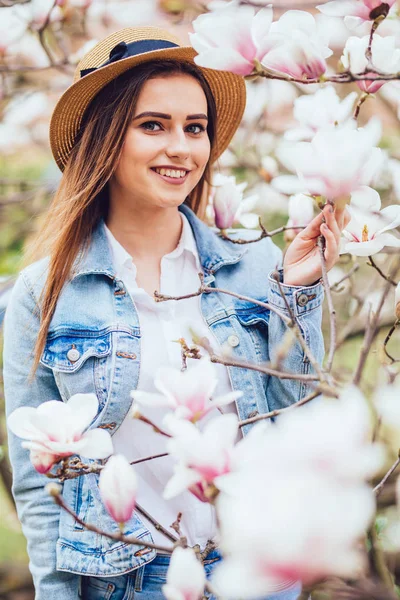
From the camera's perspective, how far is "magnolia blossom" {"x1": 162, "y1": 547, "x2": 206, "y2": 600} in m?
0.64

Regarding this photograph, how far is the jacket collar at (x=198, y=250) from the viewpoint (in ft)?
4.58

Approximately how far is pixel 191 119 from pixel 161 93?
76mm

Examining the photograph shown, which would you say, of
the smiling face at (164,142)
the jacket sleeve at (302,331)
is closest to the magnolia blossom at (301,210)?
the jacket sleeve at (302,331)

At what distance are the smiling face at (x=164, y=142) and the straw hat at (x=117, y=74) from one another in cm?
6

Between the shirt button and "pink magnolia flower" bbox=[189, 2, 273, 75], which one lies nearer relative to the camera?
"pink magnolia flower" bbox=[189, 2, 273, 75]

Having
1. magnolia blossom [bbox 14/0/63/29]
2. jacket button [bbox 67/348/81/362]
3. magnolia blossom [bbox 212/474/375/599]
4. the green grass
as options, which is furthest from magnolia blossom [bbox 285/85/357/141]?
the green grass

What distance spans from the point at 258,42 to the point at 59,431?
54 centimetres

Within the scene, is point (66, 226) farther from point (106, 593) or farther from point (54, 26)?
point (54, 26)

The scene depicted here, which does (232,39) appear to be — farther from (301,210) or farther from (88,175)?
(88,175)

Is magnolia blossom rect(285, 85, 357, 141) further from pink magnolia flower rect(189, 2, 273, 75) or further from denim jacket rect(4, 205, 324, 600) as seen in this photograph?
denim jacket rect(4, 205, 324, 600)

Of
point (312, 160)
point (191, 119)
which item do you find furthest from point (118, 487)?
point (191, 119)

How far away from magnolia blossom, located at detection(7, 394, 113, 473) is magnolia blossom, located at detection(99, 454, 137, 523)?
72 millimetres

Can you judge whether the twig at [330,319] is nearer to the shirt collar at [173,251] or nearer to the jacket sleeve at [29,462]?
the shirt collar at [173,251]

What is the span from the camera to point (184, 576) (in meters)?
0.65
